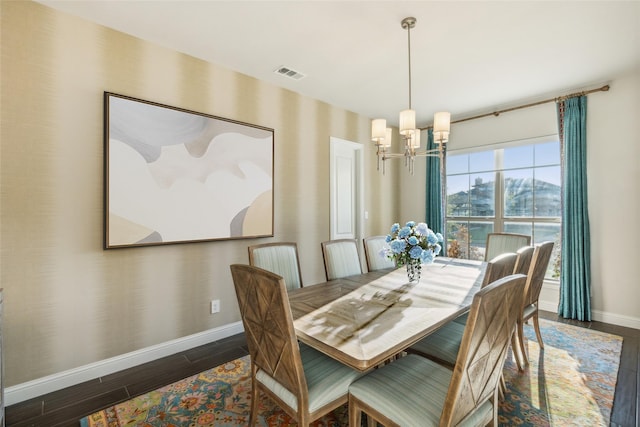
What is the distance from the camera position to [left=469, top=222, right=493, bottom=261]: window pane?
171 inches

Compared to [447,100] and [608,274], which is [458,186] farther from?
[608,274]

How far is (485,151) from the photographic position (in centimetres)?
431

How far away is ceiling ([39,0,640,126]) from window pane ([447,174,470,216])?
4.62 ft

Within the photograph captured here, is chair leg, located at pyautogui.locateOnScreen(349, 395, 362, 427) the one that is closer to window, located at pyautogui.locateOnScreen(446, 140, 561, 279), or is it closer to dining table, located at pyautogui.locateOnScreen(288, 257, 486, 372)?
dining table, located at pyautogui.locateOnScreen(288, 257, 486, 372)

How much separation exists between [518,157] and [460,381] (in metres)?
3.92

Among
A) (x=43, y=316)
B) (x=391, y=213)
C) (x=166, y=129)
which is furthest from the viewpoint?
(x=391, y=213)

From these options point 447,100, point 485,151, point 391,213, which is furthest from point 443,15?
point 391,213

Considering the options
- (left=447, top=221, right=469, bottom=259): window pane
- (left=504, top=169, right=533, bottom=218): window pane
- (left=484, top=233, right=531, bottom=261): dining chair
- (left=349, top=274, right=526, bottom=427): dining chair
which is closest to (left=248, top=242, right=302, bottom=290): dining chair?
(left=349, top=274, right=526, bottom=427): dining chair

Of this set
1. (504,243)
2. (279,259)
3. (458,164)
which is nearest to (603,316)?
(504,243)

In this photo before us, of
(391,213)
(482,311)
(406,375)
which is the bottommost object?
(406,375)

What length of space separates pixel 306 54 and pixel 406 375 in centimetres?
263

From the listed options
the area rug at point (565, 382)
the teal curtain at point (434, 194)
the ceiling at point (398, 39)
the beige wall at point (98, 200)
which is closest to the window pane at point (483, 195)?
the teal curtain at point (434, 194)

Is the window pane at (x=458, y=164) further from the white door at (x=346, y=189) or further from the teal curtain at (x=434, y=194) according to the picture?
the white door at (x=346, y=189)

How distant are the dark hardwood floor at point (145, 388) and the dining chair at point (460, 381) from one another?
131cm
